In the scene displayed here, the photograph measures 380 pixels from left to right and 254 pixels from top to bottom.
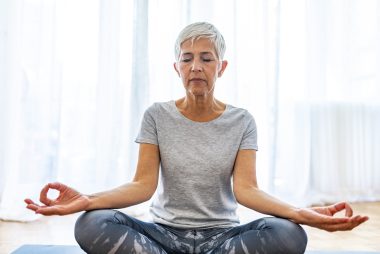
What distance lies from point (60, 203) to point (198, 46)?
0.63 metres

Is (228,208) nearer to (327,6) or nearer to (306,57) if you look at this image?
(306,57)

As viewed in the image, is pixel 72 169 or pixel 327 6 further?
pixel 327 6

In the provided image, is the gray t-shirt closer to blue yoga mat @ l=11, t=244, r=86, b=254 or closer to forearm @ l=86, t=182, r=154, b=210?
forearm @ l=86, t=182, r=154, b=210

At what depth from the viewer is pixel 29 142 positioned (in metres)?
2.34

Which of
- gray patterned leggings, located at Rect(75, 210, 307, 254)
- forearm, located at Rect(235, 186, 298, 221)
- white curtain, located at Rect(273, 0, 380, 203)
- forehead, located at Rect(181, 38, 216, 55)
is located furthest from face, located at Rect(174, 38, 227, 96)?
white curtain, located at Rect(273, 0, 380, 203)

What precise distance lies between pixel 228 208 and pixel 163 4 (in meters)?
1.74

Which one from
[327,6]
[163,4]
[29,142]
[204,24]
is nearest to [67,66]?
[29,142]

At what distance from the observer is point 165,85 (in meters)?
2.51

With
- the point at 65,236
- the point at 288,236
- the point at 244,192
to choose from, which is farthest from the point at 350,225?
the point at 65,236

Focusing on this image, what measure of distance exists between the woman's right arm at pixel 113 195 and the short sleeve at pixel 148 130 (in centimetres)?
2

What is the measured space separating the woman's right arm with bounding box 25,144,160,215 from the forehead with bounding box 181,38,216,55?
1.11ft

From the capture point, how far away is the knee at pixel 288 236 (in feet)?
3.08

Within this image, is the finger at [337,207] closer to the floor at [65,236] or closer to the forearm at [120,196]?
the forearm at [120,196]

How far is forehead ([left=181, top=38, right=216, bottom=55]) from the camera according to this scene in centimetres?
119
